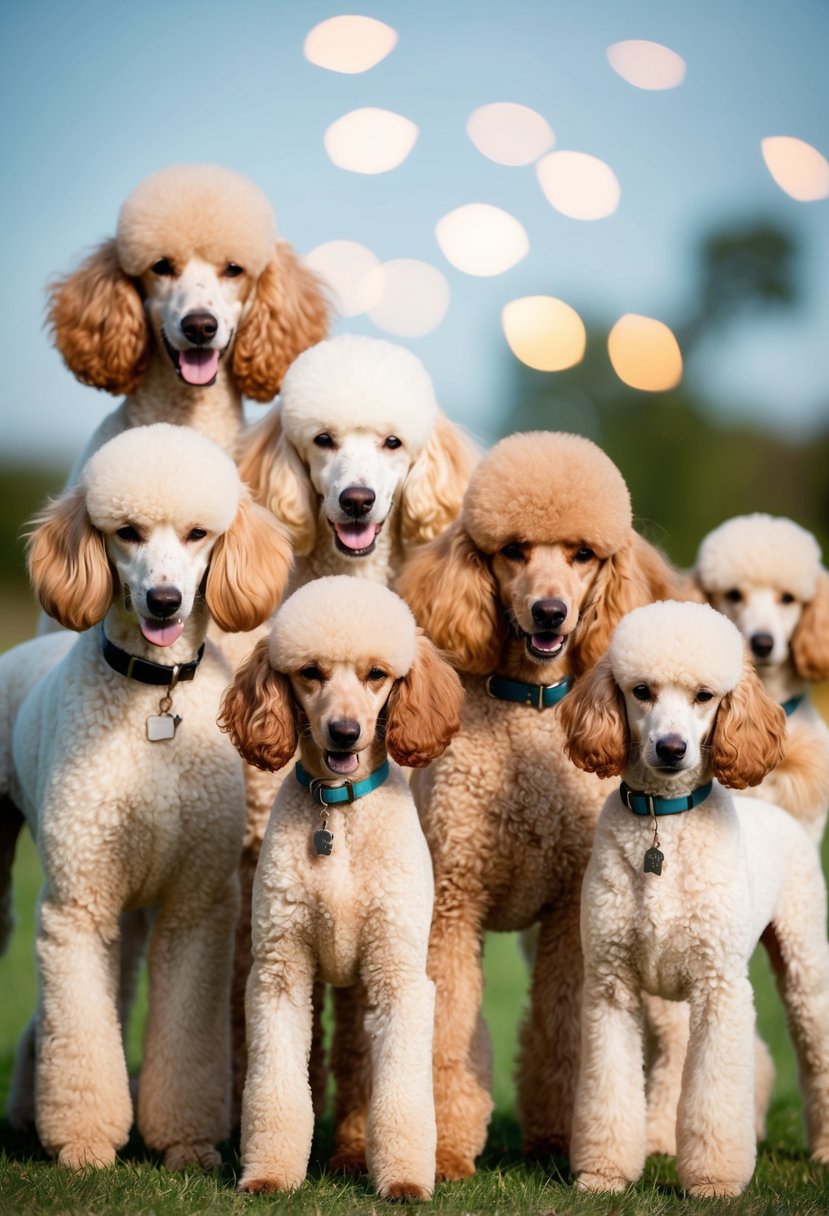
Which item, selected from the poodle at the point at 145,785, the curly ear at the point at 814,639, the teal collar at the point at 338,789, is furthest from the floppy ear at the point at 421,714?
the curly ear at the point at 814,639

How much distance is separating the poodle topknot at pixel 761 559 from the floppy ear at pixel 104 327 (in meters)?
2.14

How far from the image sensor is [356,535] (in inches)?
182

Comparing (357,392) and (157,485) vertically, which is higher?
(357,392)

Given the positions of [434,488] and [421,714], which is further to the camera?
[434,488]

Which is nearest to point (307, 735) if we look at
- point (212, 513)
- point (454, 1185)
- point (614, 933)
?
point (212, 513)

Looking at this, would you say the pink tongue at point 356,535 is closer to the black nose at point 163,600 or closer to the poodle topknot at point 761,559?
the black nose at point 163,600

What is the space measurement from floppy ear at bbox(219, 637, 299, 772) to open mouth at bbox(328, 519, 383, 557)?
80 cm

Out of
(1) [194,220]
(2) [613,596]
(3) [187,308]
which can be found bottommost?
(2) [613,596]

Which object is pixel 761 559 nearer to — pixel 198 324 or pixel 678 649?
pixel 678 649

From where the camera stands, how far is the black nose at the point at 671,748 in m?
3.71

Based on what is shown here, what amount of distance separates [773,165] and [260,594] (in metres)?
3.59

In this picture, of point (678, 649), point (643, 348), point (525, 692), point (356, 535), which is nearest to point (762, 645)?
point (525, 692)

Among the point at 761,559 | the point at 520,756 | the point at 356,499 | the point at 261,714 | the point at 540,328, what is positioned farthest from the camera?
the point at 540,328

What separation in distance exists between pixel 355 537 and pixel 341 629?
3.12ft
